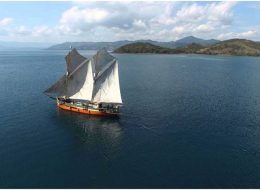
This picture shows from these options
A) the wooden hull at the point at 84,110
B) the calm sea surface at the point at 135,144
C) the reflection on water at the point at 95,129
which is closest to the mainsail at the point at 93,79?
the wooden hull at the point at 84,110

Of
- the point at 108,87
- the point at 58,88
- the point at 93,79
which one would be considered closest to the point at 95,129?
the point at 108,87

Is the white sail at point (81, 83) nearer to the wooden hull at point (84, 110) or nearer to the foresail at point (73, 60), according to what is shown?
the foresail at point (73, 60)

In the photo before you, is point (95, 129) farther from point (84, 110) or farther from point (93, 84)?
point (93, 84)

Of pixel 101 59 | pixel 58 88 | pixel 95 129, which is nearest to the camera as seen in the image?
pixel 95 129

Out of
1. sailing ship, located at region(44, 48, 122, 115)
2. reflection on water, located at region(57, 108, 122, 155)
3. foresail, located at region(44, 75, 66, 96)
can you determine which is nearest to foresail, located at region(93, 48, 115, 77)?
sailing ship, located at region(44, 48, 122, 115)

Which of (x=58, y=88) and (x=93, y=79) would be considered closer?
(x=93, y=79)

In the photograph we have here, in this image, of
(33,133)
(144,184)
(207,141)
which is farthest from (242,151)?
(33,133)

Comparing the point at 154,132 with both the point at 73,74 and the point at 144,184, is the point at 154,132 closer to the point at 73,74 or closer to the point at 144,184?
the point at 144,184

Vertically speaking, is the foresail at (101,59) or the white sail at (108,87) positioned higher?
the foresail at (101,59)
